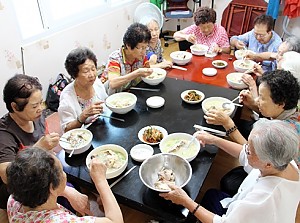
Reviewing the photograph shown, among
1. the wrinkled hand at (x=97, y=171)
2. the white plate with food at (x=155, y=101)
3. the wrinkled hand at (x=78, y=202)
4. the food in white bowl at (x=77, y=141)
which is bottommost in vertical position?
the wrinkled hand at (x=78, y=202)

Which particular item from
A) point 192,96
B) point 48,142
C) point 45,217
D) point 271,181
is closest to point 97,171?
point 45,217

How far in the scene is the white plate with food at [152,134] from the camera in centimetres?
167

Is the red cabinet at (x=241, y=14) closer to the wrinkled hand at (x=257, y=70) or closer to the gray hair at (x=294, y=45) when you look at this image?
the gray hair at (x=294, y=45)

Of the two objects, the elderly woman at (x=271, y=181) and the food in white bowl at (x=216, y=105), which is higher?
the elderly woman at (x=271, y=181)

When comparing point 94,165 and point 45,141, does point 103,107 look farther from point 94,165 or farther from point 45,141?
point 94,165

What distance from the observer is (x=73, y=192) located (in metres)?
1.56

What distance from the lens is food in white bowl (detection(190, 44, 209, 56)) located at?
2896 mm

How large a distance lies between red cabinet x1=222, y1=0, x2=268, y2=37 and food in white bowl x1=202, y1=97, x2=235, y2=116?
287 centimetres

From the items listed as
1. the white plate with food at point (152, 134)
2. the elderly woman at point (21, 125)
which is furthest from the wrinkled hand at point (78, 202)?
the white plate with food at point (152, 134)

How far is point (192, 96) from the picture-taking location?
207 centimetres

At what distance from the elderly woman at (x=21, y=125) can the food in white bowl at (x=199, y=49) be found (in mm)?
1784

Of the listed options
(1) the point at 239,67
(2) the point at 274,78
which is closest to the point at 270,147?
(2) the point at 274,78

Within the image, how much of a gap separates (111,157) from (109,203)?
33 cm

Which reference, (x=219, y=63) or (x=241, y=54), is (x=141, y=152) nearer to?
(x=219, y=63)
